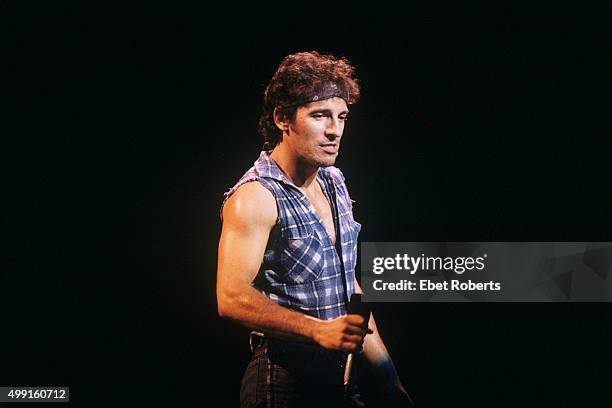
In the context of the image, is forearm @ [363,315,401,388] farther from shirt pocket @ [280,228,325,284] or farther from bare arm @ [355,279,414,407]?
shirt pocket @ [280,228,325,284]

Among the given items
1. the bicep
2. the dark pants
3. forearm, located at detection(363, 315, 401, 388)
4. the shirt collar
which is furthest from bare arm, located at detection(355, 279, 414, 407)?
the shirt collar

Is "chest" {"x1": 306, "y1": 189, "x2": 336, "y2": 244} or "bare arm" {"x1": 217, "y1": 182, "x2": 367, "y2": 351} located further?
"chest" {"x1": 306, "y1": 189, "x2": 336, "y2": 244}

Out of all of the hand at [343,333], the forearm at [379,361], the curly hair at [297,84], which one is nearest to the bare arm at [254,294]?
→ the hand at [343,333]

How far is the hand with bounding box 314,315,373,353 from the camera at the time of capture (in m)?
2.67

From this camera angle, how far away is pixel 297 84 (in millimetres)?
2979

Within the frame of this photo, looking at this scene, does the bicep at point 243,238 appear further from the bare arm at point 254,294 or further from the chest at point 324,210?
the chest at point 324,210

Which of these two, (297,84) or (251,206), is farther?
(297,84)

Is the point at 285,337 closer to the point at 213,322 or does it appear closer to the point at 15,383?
the point at 213,322

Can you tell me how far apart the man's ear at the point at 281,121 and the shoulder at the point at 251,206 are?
1.13 feet

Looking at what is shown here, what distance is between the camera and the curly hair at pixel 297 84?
2969 millimetres

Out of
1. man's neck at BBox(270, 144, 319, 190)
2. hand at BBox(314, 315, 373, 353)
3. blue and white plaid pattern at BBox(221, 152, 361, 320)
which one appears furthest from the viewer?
man's neck at BBox(270, 144, 319, 190)

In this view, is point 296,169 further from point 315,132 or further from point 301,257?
point 301,257

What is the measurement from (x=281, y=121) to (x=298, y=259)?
2.09 ft

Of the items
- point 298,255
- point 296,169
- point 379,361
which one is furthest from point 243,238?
point 379,361
